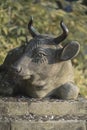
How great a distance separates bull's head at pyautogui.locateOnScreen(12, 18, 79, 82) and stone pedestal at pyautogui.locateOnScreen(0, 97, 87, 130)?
0.70 feet

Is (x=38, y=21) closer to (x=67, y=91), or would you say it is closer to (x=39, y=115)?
(x=67, y=91)

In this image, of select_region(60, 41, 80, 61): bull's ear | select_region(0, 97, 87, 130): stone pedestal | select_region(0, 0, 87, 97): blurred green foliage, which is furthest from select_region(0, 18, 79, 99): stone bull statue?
select_region(0, 0, 87, 97): blurred green foliage

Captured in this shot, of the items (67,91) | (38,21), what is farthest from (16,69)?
(38,21)

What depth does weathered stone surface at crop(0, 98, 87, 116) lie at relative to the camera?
161 inches

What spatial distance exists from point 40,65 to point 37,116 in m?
0.39

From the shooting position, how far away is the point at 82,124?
4141mm

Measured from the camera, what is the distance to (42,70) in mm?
4066

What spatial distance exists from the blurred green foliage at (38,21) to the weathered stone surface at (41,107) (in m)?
2.89

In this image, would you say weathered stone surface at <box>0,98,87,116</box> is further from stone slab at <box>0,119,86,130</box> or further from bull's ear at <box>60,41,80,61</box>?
bull's ear at <box>60,41,80,61</box>

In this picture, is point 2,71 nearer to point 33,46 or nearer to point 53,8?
point 33,46

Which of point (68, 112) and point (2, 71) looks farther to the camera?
point (2, 71)

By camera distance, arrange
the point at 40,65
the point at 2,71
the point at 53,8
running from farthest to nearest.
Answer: the point at 53,8 → the point at 2,71 → the point at 40,65

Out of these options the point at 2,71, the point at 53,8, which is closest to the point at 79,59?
the point at 53,8

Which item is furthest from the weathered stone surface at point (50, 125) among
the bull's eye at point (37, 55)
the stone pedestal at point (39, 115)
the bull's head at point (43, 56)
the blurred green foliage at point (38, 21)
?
the blurred green foliage at point (38, 21)
